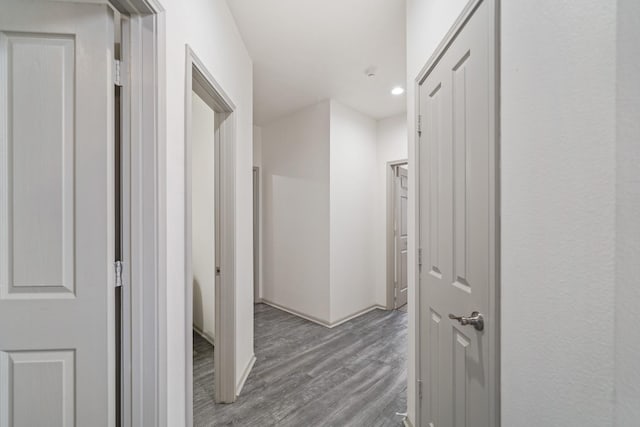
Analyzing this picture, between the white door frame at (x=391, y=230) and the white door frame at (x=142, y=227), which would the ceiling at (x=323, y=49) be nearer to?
the white door frame at (x=391, y=230)

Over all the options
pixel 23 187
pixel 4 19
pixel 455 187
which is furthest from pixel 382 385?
pixel 4 19

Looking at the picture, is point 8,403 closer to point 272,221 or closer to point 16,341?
point 16,341

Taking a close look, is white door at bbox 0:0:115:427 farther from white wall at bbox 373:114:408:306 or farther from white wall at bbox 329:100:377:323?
white wall at bbox 373:114:408:306

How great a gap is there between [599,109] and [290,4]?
194cm

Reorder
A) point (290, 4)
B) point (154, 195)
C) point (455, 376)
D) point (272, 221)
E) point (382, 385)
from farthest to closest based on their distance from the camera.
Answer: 1. point (272, 221)
2. point (382, 385)
3. point (290, 4)
4. point (455, 376)
5. point (154, 195)

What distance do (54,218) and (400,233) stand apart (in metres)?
3.67

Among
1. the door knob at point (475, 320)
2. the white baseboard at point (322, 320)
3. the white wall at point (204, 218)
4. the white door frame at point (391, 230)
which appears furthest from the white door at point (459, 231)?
the white door frame at point (391, 230)

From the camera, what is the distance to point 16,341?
913 mm

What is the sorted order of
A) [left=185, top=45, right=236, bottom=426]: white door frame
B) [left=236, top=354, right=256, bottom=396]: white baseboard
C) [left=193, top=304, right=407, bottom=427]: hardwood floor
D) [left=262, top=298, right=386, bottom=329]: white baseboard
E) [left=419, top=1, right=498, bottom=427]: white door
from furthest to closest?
[left=262, top=298, right=386, bottom=329]: white baseboard
[left=236, top=354, right=256, bottom=396]: white baseboard
[left=185, top=45, right=236, bottom=426]: white door frame
[left=193, top=304, right=407, bottom=427]: hardwood floor
[left=419, top=1, right=498, bottom=427]: white door

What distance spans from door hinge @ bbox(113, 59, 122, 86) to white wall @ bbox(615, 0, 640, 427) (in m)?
1.37

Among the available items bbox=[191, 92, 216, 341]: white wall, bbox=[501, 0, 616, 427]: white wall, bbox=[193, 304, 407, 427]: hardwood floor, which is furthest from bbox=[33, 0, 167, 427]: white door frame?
bbox=[191, 92, 216, 341]: white wall

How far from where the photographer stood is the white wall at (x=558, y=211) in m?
0.49

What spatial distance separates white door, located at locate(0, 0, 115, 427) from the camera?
0.92 metres

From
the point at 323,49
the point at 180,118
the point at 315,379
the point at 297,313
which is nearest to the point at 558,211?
the point at 180,118
